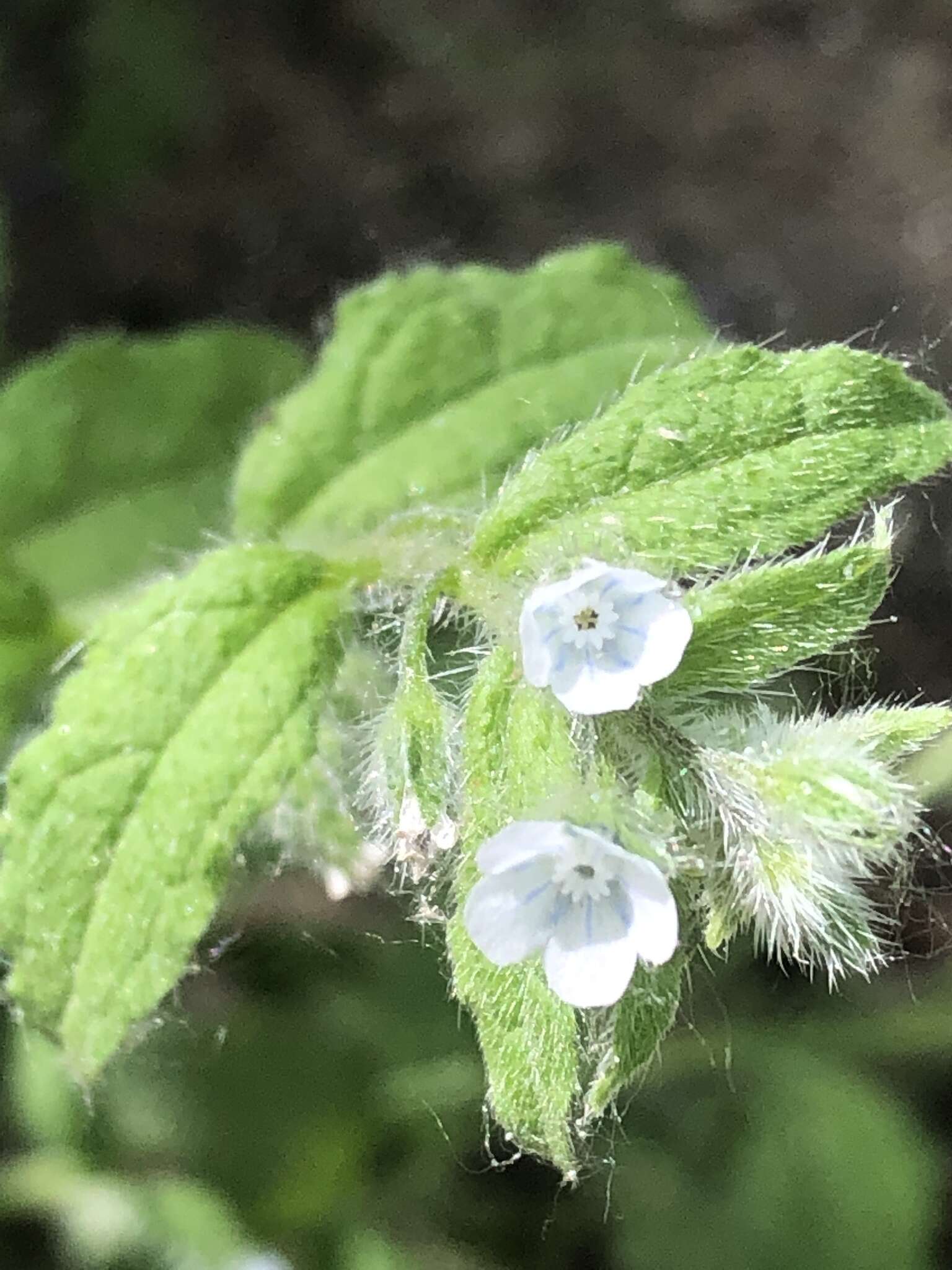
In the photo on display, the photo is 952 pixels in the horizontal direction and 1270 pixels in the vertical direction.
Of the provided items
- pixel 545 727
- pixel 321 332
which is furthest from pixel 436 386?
pixel 545 727

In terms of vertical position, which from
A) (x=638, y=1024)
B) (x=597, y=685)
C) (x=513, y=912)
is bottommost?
(x=638, y=1024)

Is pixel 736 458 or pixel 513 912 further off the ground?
pixel 736 458

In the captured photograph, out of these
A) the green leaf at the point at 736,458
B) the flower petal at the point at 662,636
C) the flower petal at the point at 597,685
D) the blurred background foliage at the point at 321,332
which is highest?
the green leaf at the point at 736,458

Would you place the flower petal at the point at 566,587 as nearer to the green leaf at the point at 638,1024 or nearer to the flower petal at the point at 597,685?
the flower petal at the point at 597,685

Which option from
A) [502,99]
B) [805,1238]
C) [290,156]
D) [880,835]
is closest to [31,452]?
[290,156]

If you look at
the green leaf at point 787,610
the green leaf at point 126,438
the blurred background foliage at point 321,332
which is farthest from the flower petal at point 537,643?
the green leaf at point 126,438

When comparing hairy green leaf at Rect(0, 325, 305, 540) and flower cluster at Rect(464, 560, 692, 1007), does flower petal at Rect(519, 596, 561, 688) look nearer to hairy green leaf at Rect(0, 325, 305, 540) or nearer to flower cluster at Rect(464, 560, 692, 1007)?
flower cluster at Rect(464, 560, 692, 1007)

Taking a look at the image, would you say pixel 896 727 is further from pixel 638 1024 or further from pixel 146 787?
pixel 146 787
